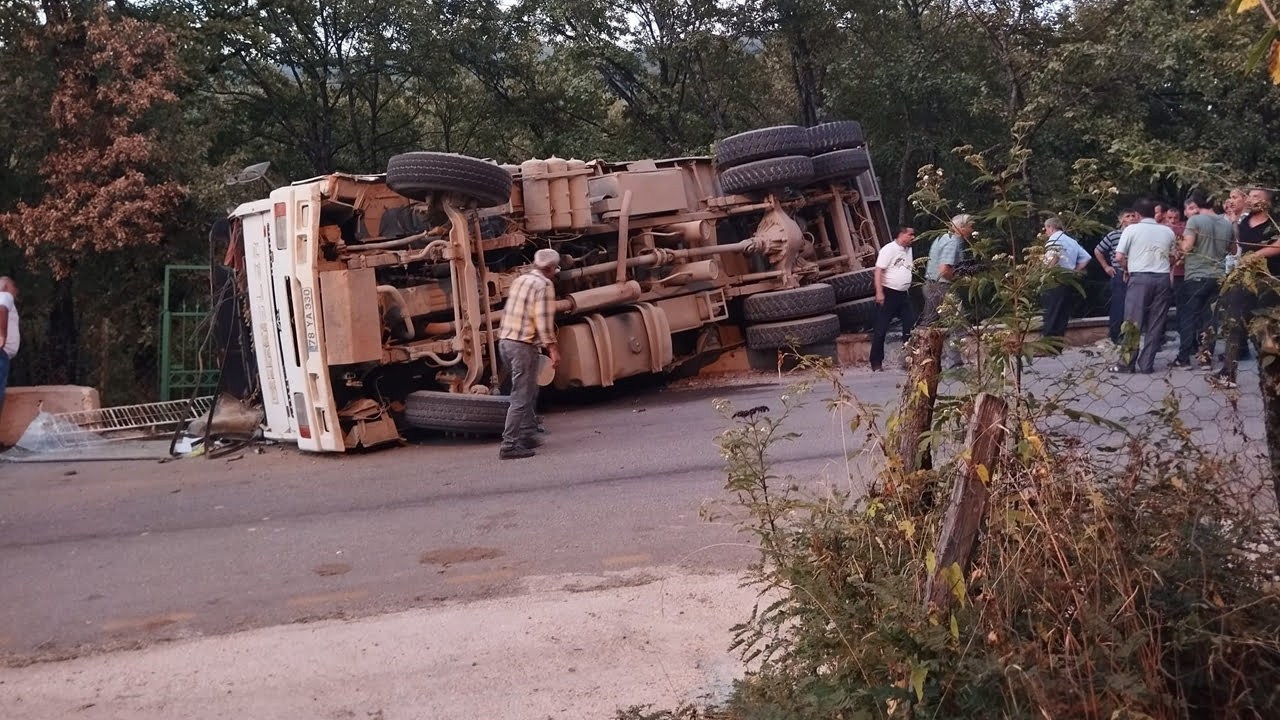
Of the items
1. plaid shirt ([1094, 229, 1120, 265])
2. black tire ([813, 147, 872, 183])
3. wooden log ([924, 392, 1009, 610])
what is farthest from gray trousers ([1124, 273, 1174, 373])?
wooden log ([924, 392, 1009, 610])

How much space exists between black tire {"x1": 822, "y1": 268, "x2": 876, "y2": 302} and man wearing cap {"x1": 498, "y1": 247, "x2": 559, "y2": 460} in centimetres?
461

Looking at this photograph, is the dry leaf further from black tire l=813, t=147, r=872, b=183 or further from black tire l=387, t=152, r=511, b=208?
black tire l=813, t=147, r=872, b=183

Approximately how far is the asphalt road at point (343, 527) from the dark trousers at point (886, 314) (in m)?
1.70

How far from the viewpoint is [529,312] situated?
8836 millimetres

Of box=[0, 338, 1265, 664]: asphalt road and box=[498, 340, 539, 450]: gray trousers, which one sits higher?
box=[498, 340, 539, 450]: gray trousers

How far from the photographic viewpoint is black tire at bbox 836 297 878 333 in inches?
507

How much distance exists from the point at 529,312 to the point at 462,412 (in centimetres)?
104

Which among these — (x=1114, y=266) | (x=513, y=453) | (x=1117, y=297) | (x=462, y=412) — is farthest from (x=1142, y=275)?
(x=462, y=412)

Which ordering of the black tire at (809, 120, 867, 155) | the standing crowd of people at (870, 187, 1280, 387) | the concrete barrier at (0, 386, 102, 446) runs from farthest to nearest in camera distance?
the black tire at (809, 120, 867, 155), the concrete barrier at (0, 386, 102, 446), the standing crowd of people at (870, 187, 1280, 387)

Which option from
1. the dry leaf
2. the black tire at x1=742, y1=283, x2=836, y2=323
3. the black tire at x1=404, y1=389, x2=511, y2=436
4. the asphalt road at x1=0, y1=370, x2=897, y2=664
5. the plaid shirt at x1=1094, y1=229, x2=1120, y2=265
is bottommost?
the asphalt road at x1=0, y1=370, x2=897, y2=664

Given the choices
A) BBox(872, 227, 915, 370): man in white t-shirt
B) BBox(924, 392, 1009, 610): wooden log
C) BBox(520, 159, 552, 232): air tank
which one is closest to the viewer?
BBox(924, 392, 1009, 610): wooden log

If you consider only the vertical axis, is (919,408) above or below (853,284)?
below

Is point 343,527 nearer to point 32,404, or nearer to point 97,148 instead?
point 32,404

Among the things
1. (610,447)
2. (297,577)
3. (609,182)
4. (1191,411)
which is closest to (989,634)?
(1191,411)
